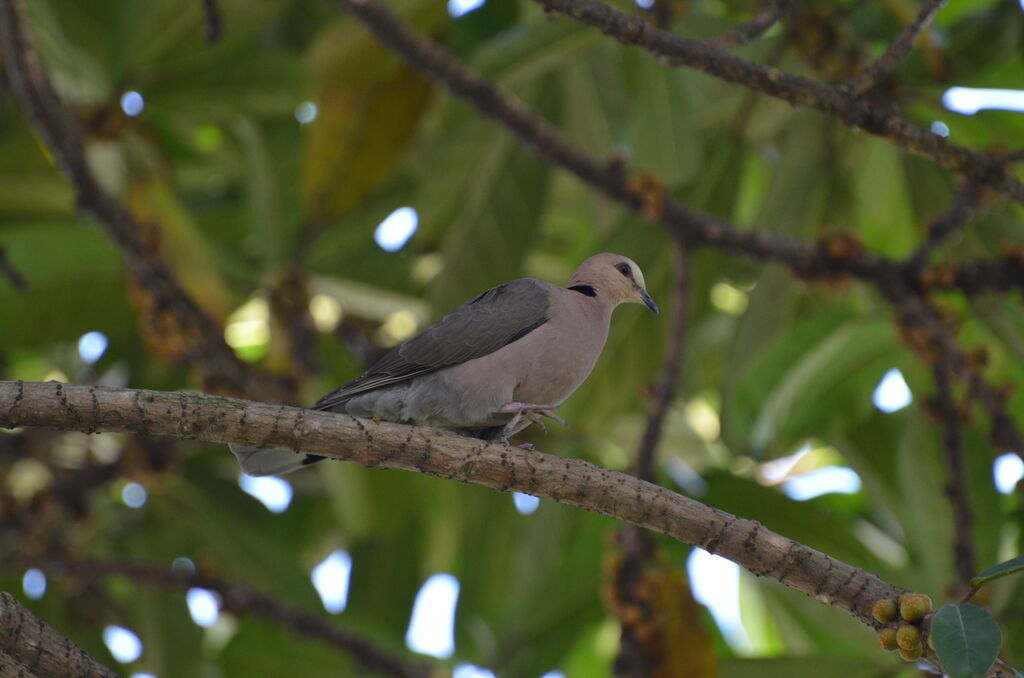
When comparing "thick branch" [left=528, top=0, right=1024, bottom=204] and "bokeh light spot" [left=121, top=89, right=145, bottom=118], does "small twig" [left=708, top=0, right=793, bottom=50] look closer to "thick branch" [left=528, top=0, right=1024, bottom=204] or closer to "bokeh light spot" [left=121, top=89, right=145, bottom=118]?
"thick branch" [left=528, top=0, right=1024, bottom=204]

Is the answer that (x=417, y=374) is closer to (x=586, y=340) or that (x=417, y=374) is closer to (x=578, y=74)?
(x=586, y=340)

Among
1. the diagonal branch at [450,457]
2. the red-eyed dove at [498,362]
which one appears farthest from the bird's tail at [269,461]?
the diagonal branch at [450,457]

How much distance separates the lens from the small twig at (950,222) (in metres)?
4.20

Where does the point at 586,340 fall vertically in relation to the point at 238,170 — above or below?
below

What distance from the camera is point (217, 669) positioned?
6.37 m

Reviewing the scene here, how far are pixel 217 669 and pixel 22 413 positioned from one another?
4.48m

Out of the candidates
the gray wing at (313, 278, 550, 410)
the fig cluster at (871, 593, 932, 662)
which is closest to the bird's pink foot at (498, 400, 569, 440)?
the gray wing at (313, 278, 550, 410)

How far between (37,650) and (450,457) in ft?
3.04

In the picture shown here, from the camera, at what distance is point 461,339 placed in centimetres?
302

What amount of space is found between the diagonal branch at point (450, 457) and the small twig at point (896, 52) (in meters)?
1.42

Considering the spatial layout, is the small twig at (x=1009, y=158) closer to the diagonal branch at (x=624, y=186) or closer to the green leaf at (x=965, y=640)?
the diagonal branch at (x=624, y=186)

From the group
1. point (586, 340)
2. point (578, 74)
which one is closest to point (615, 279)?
point (586, 340)

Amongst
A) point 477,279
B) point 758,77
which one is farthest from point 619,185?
point 758,77

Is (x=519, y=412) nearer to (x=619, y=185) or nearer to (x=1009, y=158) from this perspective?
(x=1009, y=158)
